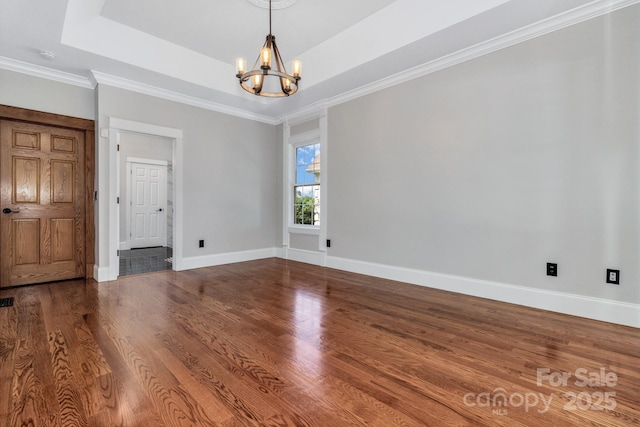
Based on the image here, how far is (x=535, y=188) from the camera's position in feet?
9.39

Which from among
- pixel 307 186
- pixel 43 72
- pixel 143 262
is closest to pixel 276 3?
pixel 307 186

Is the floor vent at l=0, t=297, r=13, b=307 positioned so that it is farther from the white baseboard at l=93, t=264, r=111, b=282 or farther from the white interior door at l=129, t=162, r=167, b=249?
the white interior door at l=129, t=162, r=167, b=249

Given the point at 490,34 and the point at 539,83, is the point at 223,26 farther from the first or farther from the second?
the point at 539,83

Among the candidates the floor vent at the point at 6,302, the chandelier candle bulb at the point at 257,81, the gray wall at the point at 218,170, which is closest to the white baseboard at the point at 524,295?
→ the gray wall at the point at 218,170

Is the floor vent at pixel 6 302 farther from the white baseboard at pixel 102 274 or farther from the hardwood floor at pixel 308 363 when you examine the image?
the white baseboard at pixel 102 274

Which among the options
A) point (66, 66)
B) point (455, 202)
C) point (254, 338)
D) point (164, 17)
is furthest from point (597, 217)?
point (66, 66)

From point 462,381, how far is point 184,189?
4.32 m

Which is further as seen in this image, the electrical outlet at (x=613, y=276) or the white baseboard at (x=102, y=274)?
the white baseboard at (x=102, y=274)

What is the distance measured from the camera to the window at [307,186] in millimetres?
5133

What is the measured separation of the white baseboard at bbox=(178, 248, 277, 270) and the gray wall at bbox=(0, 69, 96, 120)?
2.38 metres

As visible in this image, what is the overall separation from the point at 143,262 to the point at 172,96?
2.83m

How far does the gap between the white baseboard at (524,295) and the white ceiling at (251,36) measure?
2.44 m

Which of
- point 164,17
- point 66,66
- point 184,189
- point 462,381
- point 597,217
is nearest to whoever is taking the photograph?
point 462,381

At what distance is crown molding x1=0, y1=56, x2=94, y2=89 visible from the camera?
3492mm
